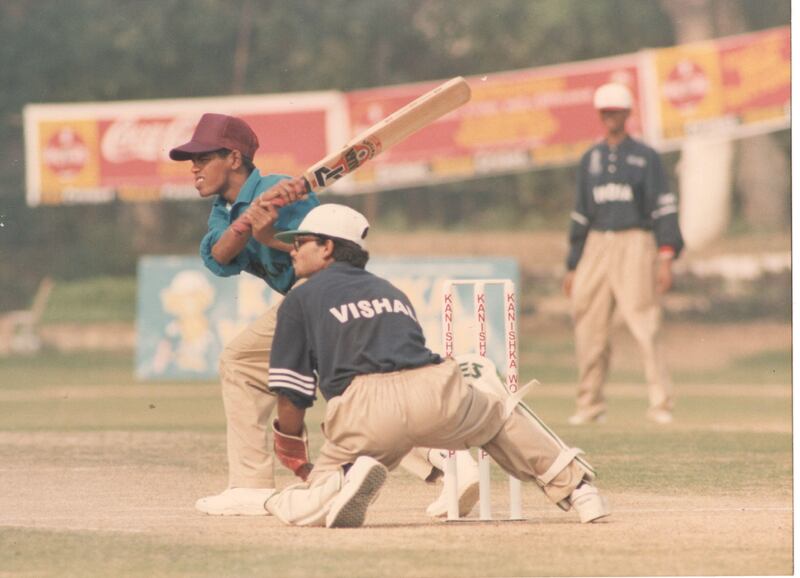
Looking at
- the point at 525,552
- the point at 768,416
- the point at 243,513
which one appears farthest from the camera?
the point at 768,416

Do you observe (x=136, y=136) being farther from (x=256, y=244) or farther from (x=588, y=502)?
(x=588, y=502)

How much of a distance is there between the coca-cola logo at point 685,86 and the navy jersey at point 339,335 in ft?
45.2

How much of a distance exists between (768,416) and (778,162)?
1011cm

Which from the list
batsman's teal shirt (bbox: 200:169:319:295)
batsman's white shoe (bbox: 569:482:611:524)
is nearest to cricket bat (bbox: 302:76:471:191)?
batsman's teal shirt (bbox: 200:169:319:295)

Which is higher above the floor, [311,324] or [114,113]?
[114,113]

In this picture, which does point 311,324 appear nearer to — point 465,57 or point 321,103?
point 321,103

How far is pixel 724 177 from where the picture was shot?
2148cm

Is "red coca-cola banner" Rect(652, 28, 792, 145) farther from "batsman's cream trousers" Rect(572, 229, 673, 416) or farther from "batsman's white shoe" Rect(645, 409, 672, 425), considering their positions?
"batsman's white shoe" Rect(645, 409, 672, 425)

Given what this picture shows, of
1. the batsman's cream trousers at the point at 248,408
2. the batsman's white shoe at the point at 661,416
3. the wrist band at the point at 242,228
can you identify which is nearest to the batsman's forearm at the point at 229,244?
the wrist band at the point at 242,228

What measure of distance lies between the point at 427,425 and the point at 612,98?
217 inches

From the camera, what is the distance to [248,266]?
23.6 ft

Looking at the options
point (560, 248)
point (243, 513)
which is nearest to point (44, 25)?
point (560, 248)

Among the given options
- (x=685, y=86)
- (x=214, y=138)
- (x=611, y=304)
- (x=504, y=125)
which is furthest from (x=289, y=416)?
(x=685, y=86)

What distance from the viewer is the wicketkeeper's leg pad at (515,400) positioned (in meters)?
6.41
